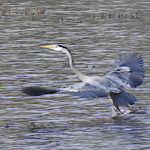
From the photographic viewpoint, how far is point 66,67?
58.7 feet

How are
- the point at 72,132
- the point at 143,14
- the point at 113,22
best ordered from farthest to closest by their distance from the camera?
the point at 143,14 < the point at 113,22 < the point at 72,132

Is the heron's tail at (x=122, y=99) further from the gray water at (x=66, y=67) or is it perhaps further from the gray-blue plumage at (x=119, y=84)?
the gray water at (x=66, y=67)

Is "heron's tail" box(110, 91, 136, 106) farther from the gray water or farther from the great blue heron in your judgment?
the gray water

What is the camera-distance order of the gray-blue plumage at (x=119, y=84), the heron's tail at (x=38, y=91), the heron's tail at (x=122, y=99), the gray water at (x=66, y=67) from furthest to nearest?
the heron's tail at (x=122, y=99) → the gray-blue plumage at (x=119, y=84) → the heron's tail at (x=38, y=91) → the gray water at (x=66, y=67)

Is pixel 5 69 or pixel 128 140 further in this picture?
pixel 5 69

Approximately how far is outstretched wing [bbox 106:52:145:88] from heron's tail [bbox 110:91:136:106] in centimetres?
23

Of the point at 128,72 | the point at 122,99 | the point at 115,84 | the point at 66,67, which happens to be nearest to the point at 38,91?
the point at 115,84

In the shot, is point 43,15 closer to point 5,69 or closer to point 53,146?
point 5,69

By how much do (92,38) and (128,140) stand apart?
1154 cm

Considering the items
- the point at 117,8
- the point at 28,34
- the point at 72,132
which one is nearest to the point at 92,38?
the point at 28,34

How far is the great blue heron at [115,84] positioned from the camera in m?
11.9

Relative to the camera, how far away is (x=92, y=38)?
22.3m

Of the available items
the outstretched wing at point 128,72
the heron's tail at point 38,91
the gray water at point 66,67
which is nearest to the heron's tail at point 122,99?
the outstretched wing at point 128,72

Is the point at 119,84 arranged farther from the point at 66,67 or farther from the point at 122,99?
the point at 66,67
